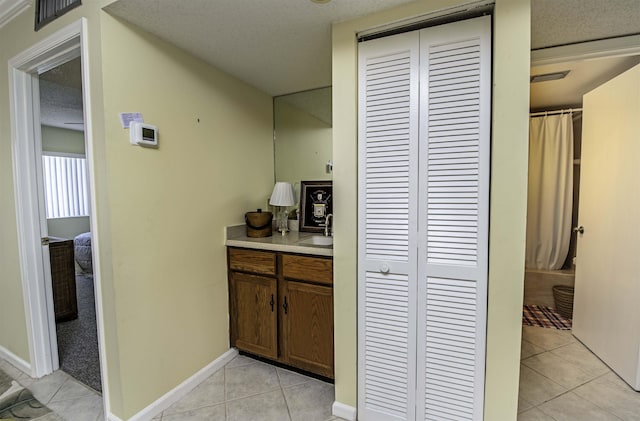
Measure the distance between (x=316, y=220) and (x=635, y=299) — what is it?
2.24m

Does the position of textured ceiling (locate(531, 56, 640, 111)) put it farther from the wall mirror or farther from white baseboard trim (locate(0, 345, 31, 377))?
white baseboard trim (locate(0, 345, 31, 377))

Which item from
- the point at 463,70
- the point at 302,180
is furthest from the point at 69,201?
the point at 463,70

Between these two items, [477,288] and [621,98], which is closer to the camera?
[477,288]

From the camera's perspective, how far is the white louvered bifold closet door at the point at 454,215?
1307 mm

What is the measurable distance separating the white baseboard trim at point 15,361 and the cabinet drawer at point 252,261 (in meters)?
1.58

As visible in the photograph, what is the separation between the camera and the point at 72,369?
2.08 meters

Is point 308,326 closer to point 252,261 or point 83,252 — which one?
point 252,261

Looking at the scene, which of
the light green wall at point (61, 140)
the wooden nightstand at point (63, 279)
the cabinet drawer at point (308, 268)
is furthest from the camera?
the light green wall at point (61, 140)

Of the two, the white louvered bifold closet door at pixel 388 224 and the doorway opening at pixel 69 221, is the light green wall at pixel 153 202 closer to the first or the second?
the doorway opening at pixel 69 221

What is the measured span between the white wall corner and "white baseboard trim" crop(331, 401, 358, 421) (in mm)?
2986

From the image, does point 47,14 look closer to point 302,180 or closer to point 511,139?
point 302,180

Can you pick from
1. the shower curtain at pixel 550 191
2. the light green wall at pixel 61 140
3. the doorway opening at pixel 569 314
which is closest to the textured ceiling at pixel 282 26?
the doorway opening at pixel 569 314

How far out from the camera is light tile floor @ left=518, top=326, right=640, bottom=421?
64.8 inches

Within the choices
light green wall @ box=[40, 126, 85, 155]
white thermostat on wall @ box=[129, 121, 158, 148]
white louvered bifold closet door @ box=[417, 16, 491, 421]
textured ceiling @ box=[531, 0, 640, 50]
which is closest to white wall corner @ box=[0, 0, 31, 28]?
white thermostat on wall @ box=[129, 121, 158, 148]
